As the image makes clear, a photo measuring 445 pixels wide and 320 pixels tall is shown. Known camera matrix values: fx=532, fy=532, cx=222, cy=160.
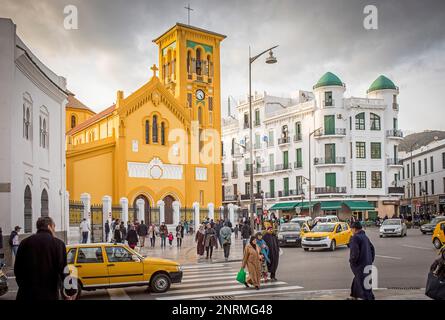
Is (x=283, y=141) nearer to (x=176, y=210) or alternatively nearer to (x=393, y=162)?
(x=393, y=162)

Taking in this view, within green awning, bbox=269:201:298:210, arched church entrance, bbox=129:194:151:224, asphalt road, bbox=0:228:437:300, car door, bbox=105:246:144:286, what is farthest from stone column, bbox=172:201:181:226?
car door, bbox=105:246:144:286

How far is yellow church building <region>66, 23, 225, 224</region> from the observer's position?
146ft

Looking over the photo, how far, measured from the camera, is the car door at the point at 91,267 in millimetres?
13227

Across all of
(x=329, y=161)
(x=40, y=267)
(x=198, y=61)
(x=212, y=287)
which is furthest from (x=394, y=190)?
(x=40, y=267)

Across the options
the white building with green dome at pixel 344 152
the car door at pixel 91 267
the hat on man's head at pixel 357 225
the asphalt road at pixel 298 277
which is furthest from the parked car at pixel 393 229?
the hat on man's head at pixel 357 225

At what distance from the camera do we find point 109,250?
13742 millimetres

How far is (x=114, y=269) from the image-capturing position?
1355cm

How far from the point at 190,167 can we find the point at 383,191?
2182cm

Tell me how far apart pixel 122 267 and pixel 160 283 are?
1.13 metres

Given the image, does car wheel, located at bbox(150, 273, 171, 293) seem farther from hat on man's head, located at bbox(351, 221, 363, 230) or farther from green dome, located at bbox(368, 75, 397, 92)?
green dome, located at bbox(368, 75, 397, 92)

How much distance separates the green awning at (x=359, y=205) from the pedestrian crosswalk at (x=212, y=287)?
38008 millimetres
